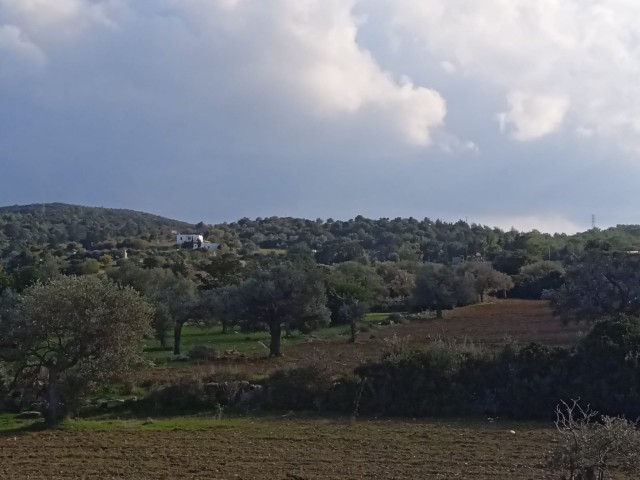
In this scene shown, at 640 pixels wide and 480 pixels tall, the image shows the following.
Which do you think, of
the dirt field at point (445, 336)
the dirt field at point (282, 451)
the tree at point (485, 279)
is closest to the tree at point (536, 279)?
the tree at point (485, 279)

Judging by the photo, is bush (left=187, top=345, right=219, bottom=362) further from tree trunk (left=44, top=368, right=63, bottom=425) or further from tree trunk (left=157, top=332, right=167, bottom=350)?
tree trunk (left=44, top=368, right=63, bottom=425)

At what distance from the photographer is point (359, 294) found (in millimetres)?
60094

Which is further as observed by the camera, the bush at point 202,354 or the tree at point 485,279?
the tree at point 485,279

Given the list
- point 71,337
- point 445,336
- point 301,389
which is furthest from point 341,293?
point 71,337

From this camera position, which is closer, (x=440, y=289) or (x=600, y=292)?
(x=600, y=292)

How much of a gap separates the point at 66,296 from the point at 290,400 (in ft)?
30.6

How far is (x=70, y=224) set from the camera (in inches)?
6053

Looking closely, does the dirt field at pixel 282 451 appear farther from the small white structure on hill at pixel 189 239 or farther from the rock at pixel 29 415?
the small white structure on hill at pixel 189 239

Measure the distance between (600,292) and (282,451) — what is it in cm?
3044

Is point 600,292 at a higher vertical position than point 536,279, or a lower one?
lower

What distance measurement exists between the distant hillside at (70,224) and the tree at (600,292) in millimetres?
93079

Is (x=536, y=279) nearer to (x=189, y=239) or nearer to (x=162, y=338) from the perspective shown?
(x=162, y=338)

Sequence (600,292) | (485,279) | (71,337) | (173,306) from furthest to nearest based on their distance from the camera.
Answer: (485,279) < (173,306) < (600,292) < (71,337)

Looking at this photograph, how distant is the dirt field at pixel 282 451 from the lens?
55.7 ft
